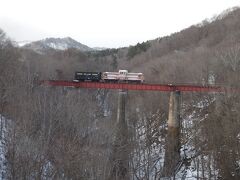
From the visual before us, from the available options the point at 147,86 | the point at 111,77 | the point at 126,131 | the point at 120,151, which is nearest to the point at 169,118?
the point at 147,86

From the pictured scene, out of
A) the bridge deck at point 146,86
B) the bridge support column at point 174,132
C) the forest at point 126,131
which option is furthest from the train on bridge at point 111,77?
the bridge support column at point 174,132

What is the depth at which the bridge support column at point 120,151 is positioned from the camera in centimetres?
3286

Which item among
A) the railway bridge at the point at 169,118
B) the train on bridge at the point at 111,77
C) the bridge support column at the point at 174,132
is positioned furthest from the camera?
the train on bridge at the point at 111,77

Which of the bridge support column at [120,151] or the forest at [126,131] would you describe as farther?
the bridge support column at [120,151]

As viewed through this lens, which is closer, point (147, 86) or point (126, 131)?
point (126, 131)

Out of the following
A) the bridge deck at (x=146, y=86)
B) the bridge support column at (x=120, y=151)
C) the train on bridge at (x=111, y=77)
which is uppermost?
the train on bridge at (x=111, y=77)

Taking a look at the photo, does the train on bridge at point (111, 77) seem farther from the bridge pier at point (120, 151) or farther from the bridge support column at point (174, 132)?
the bridge support column at point (174, 132)

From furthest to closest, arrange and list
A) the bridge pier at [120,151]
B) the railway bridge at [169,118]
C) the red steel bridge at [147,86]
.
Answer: the red steel bridge at [147,86] → the railway bridge at [169,118] → the bridge pier at [120,151]

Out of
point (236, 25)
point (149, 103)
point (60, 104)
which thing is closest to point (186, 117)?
point (149, 103)

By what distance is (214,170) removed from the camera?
33125 millimetres

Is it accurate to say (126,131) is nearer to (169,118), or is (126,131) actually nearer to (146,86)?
(169,118)

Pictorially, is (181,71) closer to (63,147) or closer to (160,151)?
(160,151)

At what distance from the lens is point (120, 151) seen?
36625mm

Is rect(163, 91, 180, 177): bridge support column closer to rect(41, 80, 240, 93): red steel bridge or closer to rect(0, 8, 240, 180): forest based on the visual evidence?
rect(41, 80, 240, 93): red steel bridge
